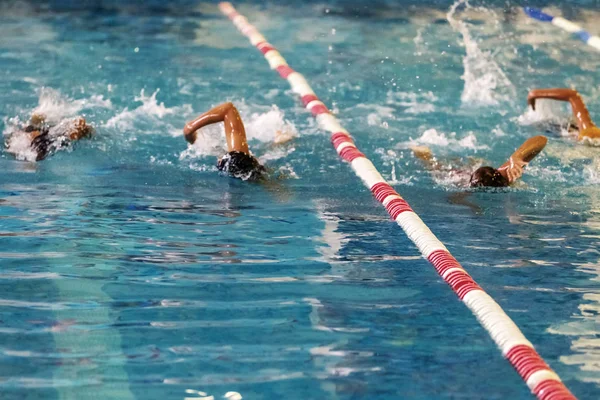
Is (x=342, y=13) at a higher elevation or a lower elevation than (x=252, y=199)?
higher

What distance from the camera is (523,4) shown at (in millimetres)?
11203

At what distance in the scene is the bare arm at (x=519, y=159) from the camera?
4988 millimetres

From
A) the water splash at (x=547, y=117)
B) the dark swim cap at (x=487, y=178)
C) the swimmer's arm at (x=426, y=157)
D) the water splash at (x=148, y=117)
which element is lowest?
the dark swim cap at (x=487, y=178)

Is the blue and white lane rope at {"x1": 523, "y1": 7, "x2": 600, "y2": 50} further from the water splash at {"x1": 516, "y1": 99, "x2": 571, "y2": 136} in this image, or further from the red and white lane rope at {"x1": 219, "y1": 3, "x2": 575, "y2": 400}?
the red and white lane rope at {"x1": 219, "y1": 3, "x2": 575, "y2": 400}

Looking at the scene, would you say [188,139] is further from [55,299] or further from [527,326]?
[527,326]

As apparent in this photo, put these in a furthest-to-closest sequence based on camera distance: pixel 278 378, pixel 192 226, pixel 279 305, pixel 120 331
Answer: pixel 192 226 < pixel 279 305 < pixel 120 331 < pixel 278 378

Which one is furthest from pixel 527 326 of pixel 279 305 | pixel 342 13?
pixel 342 13

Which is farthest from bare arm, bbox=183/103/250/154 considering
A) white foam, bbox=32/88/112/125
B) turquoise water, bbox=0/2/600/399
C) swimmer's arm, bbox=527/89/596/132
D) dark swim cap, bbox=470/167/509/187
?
swimmer's arm, bbox=527/89/596/132

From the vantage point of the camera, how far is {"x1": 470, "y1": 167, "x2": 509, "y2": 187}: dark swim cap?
4.93m

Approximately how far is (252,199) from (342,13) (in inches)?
258

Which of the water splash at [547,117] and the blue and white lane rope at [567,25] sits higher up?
the blue and white lane rope at [567,25]

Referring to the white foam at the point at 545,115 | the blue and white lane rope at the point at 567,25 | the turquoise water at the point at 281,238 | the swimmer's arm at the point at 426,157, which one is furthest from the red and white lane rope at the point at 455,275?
the blue and white lane rope at the point at 567,25

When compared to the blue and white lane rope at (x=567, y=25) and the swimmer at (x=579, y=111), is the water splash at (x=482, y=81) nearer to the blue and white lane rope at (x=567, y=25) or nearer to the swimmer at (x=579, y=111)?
the swimmer at (x=579, y=111)

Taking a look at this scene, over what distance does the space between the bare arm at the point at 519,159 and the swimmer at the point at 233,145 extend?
1.37 metres
